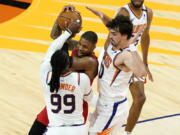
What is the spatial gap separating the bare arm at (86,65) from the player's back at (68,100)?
324 mm

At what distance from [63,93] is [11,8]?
587 centimetres

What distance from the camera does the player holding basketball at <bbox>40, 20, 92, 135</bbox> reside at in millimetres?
5297

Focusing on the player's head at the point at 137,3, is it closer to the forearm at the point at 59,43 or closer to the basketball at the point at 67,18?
the basketball at the point at 67,18

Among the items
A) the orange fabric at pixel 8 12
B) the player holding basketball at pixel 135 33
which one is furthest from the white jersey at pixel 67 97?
the orange fabric at pixel 8 12

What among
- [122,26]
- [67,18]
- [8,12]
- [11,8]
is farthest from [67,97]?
[11,8]

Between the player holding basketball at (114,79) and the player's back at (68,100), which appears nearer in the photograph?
the player's back at (68,100)

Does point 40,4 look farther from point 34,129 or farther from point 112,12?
point 34,129

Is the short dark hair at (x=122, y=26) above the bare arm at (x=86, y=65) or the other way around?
above

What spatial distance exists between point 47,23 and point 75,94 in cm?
524

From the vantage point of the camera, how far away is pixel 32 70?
9125 millimetres

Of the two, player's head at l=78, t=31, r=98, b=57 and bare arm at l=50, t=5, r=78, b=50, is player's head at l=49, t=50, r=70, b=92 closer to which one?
player's head at l=78, t=31, r=98, b=57

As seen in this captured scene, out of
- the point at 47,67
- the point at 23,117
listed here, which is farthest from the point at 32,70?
the point at 47,67

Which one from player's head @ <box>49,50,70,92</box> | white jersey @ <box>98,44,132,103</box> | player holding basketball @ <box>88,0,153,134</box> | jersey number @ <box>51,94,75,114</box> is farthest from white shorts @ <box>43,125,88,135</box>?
player holding basketball @ <box>88,0,153,134</box>

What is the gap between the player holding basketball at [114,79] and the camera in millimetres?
5664
